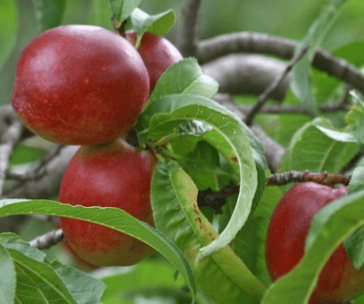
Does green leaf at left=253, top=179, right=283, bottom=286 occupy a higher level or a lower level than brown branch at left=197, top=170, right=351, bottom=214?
lower

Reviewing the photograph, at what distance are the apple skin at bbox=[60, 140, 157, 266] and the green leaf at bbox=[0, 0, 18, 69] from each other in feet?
2.07

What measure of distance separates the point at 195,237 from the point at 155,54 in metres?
0.27

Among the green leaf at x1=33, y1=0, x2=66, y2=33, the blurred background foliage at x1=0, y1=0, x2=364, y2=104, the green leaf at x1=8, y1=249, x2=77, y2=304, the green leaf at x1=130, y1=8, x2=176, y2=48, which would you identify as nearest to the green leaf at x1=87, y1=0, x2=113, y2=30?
the green leaf at x1=33, y1=0, x2=66, y2=33

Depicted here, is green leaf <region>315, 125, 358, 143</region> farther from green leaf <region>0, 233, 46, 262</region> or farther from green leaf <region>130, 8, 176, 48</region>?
green leaf <region>0, 233, 46, 262</region>

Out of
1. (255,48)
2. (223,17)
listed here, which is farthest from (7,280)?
(223,17)

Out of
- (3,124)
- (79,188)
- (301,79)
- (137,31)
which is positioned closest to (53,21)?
(137,31)

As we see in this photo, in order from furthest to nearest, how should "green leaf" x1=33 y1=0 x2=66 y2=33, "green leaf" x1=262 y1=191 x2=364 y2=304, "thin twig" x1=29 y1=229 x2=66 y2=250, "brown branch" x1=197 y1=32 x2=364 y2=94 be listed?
"brown branch" x1=197 y1=32 x2=364 y2=94 → "green leaf" x1=33 y1=0 x2=66 y2=33 → "thin twig" x1=29 y1=229 x2=66 y2=250 → "green leaf" x1=262 y1=191 x2=364 y2=304

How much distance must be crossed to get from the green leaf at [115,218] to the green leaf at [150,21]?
27 centimetres

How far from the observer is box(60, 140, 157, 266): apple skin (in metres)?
0.51

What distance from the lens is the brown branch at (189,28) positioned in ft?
3.32

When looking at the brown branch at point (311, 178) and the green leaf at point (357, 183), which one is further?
the brown branch at point (311, 178)

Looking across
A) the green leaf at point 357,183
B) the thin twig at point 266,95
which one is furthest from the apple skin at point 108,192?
the thin twig at point 266,95

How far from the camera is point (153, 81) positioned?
60 centimetres

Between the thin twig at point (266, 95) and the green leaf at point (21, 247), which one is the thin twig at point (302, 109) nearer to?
the thin twig at point (266, 95)
